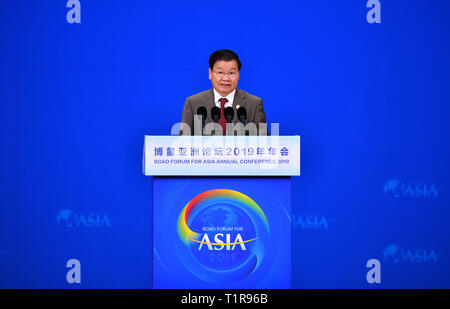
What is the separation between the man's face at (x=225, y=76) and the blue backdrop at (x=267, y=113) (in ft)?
2.23

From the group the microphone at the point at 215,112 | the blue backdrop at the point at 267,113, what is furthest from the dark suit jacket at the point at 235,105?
the blue backdrop at the point at 267,113

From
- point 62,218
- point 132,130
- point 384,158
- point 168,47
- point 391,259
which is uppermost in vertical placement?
point 168,47

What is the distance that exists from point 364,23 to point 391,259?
1.56 metres

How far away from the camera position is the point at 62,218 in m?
3.24

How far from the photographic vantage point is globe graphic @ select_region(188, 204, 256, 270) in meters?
2.14

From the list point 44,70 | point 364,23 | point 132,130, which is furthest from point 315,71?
point 44,70

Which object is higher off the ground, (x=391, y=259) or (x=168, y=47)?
(x=168, y=47)

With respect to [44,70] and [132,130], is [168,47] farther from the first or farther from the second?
[44,70]

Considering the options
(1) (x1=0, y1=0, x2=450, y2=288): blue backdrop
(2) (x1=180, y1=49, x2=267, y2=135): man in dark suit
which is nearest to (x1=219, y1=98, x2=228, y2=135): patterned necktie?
(2) (x1=180, y1=49, x2=267, y2=135): man in dark suit

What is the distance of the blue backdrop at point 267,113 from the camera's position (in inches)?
127

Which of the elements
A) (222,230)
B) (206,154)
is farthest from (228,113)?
(222,230)

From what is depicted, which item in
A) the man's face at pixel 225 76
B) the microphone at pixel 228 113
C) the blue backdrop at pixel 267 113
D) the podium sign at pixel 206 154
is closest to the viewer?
the podium sign at pixel 206 154

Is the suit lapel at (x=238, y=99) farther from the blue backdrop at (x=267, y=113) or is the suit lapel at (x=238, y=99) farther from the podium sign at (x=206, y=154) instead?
the blue backdrop at (x=267, y=113)

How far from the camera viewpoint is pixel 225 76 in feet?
8.38
